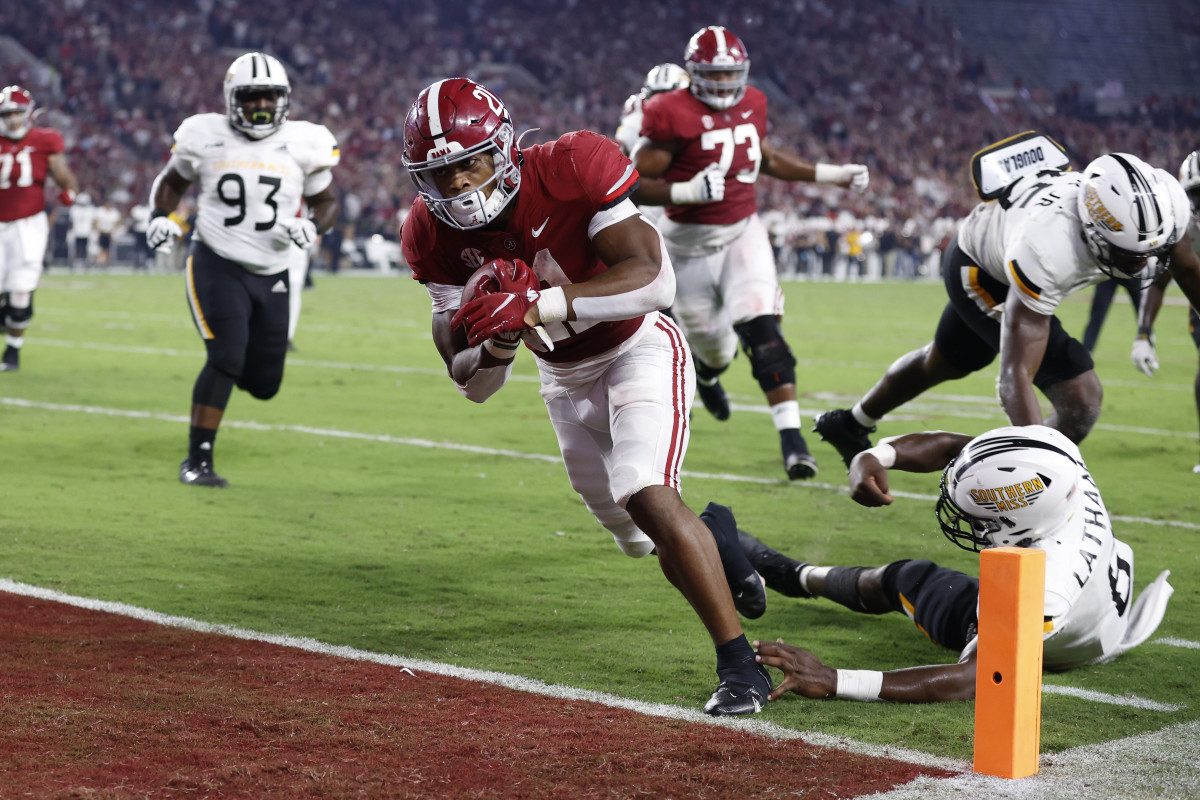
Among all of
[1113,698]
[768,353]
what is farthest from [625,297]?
[768,353]

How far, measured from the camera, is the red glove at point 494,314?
10.5 feet

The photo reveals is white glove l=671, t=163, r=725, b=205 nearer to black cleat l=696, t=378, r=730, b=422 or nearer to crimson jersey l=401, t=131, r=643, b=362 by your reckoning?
black cleat l=696, t=378, r=730, b=422

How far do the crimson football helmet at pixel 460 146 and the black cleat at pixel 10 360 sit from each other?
8.14 meters

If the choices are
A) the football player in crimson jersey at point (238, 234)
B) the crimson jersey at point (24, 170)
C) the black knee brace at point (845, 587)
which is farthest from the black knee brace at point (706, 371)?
the crimson jersey at point (24, 170)

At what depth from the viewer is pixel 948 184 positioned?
3612cm

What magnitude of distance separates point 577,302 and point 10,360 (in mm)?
8548

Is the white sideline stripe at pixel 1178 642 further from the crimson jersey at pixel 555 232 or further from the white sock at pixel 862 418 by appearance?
the white sock at pixel 862 418

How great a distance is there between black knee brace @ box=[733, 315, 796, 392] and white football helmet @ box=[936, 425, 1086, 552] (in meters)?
3.30

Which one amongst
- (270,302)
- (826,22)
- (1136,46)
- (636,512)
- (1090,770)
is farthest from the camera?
(1136,46)

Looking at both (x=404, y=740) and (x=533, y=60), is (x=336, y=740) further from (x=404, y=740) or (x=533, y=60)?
(x=533, y=60)

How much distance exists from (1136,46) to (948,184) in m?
13.7

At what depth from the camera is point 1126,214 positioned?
4.45 meters

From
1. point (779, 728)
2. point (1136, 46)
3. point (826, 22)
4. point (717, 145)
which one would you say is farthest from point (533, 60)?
point (779, 728)

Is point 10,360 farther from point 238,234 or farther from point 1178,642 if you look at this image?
point 1178,642
